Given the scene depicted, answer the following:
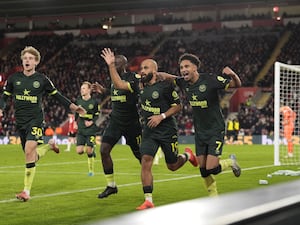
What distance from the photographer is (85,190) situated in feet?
31.2

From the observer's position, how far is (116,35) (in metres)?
44.9

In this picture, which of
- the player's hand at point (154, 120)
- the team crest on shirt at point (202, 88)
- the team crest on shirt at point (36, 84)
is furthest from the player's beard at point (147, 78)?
the team crest on shirt at point (36, 84)

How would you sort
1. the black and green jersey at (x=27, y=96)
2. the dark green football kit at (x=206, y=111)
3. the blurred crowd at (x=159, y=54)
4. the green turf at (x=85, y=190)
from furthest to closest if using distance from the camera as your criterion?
the blurred crowd at (x=159, y=54) < the black and green jersey at (x=27, y=96) < the dark green football kit at (x=206, y=111) < the green turf at (x=85, y=190)

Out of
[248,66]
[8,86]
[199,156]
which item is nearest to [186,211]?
[199,156]

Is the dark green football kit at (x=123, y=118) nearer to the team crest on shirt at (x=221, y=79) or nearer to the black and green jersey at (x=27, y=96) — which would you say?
the black and green jersey at (x=27, y=96)

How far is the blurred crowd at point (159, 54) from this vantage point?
123ft

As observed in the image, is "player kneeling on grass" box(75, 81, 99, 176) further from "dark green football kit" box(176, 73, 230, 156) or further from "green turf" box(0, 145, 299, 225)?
"dark green football kit" box(176, 73, 230, 156)

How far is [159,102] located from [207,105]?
1.98 ft

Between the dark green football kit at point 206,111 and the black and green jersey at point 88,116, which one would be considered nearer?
the dark green football kit at point 206,111

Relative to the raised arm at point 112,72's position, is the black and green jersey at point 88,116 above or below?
below

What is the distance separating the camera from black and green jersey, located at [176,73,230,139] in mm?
6945

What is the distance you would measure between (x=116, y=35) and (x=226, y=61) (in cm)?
939

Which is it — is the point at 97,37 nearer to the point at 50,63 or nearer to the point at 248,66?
the point at 50,63

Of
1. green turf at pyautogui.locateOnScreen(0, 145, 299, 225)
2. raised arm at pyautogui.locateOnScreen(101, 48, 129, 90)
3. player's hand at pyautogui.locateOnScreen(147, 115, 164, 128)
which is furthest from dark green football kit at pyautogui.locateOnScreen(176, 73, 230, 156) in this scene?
green turf at pyautogui.locateOnScreen(0, 145, 299, 225)
